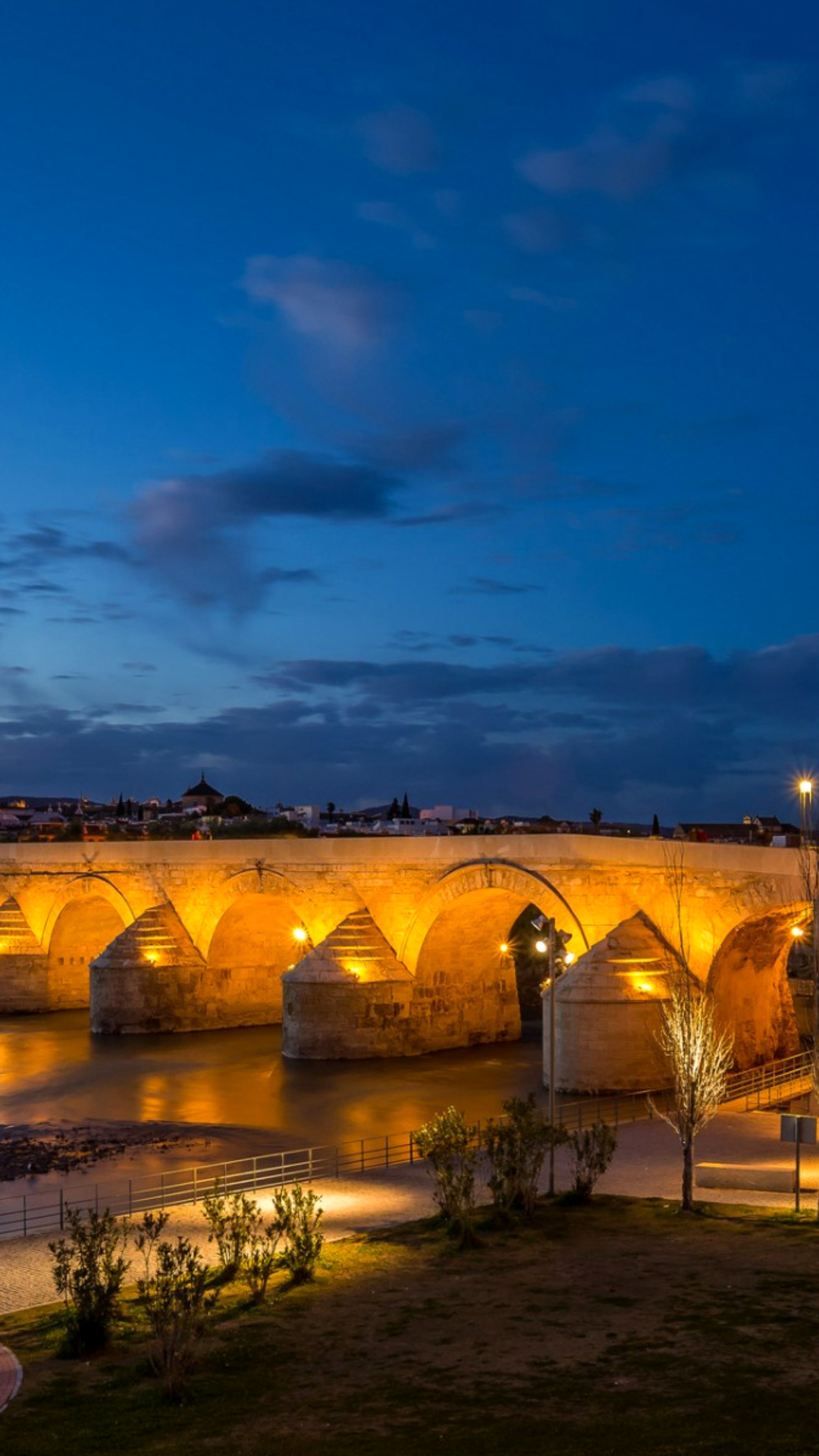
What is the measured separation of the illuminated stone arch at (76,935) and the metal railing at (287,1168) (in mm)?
21206

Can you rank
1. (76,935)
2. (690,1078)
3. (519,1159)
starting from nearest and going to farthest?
(519,1159)
(690,1078)
(76,935)

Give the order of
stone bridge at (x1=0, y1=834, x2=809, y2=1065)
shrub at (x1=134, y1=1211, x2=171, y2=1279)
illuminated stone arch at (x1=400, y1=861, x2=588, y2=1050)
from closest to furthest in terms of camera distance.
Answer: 1. shrub at (x1=134, y1=1211, x2=171, y2=1279)
2. stone bridge at (x1=0, y1=834, x2=809, y2=1065)
3. illuminated stone arch at (x1=400, y1=861, x2=588, y2=1050)

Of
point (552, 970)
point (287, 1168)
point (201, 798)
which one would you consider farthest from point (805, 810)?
point (201, 798)

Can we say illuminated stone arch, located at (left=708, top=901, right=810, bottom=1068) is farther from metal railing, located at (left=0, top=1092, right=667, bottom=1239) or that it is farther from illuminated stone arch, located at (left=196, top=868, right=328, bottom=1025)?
illuminated stone arch, located at (left=196, top=868, right=328, bottom=1025)

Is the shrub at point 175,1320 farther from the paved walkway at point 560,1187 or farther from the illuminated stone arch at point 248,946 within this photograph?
the illuminated stone arch at point 248,946

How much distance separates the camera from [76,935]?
142ft

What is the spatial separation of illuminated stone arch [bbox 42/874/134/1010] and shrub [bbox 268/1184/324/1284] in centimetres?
2826

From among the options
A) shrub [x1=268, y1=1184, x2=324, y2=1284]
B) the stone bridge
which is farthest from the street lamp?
shrub [x1=268, y1=1184, x2=324, y2=1284]

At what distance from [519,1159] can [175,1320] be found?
555 centimetres

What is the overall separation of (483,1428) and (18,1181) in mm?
12855

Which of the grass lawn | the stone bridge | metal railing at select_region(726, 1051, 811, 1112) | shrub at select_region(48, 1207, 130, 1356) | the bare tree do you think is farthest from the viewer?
the stone bridge

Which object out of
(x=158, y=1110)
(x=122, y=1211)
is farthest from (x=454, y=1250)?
(x=158, y=1110)

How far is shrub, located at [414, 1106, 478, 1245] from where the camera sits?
13982 millimetres

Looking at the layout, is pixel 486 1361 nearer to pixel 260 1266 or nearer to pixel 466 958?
pixel 260 1266
